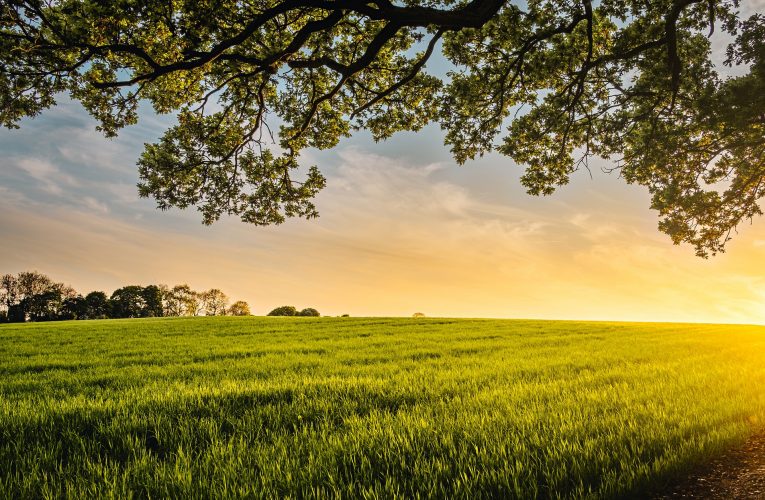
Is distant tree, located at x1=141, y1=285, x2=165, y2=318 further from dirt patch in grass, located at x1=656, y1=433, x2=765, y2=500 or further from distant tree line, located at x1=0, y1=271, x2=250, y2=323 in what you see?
dirt patch in grass, located at x1=656, y1=433, x2=765, y2=500

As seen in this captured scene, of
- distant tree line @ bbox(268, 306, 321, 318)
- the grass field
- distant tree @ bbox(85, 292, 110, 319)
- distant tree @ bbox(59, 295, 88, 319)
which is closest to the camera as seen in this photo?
the grass field

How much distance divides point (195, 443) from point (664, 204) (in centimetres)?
1796

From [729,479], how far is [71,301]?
14953 centimetres

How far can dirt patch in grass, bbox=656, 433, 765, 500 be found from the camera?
3.73 m

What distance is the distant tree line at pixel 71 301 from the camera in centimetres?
11269

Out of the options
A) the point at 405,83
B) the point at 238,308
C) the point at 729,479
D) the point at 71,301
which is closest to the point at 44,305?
the point at 71,301

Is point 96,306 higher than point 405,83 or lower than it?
lower

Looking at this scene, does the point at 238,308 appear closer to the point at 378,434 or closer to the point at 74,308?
the point at 74,308

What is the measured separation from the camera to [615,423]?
5.16 m

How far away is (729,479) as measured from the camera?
409 cm

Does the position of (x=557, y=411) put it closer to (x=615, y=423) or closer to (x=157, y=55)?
(x=615, y=423)

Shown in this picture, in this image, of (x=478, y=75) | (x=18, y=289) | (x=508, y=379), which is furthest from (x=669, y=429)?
(x=18, y=289)

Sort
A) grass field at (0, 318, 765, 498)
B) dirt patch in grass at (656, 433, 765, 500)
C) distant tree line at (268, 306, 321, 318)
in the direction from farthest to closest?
1. distant tree line at (268, 306, 321, 318)
2. dirt patch in grass at (656, 433, 765, 500)
3. grass field at (0, 318, 765, 498)

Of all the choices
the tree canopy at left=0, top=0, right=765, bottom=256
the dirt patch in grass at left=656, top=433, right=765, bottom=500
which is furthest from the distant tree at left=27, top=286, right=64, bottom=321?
the dirt patch in grass at left=656, top=433, right=765, bottom=500
